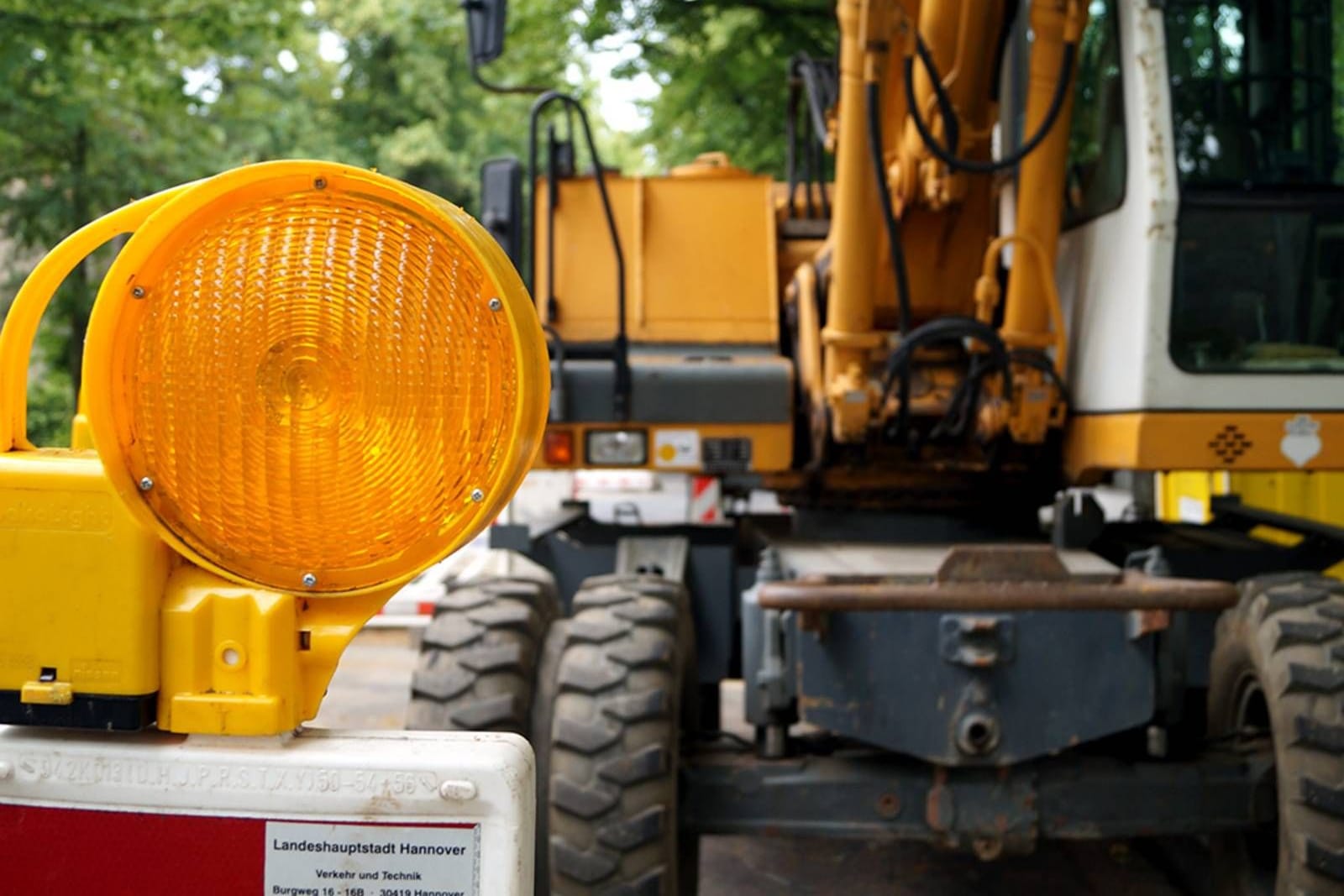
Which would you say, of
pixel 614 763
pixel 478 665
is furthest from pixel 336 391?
pixel 478 665

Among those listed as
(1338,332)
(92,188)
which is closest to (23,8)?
(92,188)

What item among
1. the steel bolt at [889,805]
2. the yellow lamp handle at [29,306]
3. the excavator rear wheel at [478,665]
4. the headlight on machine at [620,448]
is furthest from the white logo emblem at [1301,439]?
the yellow lamp handle at [29,306]

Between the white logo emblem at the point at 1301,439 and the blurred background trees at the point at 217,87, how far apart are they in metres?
5.41

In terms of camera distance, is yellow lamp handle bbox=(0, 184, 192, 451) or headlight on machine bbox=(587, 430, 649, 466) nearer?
yellow lamp handle bbox=(0, 184, 192, 451)

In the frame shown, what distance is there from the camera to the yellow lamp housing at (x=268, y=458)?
5.52 feet

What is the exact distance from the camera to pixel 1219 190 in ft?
14.1

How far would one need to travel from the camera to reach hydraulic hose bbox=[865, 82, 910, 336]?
4309mm

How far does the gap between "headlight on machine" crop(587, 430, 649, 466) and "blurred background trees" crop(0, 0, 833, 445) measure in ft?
12.4

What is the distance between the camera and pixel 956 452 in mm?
4887

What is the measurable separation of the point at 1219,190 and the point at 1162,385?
2.14 ft

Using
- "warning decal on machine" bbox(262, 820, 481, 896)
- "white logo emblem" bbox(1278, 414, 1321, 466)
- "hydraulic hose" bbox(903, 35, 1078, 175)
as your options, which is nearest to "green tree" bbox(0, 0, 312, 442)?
"hydraulic hose" bbox(903, 35, 1078, 175)

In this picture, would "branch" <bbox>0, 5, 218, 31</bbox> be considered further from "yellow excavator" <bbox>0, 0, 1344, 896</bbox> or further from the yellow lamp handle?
the yellow lamp handle

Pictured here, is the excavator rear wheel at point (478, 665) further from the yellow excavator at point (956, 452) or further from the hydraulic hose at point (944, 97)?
the hydraulic hose at point (944, 97)

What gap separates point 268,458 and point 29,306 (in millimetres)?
431
